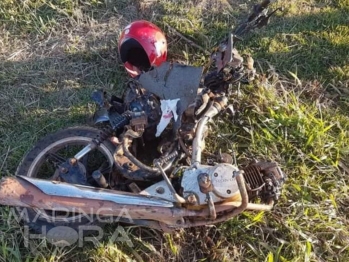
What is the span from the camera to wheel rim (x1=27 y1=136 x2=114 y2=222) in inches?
119

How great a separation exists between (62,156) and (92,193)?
64cm

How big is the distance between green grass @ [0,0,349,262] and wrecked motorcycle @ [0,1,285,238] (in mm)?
212

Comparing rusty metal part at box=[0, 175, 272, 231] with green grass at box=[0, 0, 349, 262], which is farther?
green grass at box=[0, 0, 349, 262]

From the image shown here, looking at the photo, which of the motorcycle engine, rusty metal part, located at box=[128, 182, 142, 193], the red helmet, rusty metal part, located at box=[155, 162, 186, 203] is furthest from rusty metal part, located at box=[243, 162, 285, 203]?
the red helmet

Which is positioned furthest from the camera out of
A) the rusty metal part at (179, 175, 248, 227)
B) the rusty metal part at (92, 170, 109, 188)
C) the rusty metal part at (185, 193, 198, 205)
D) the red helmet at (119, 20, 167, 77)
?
the red helmet at (119, 20, 167, 77)

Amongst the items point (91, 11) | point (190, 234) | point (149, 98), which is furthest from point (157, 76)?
point (91, 11)

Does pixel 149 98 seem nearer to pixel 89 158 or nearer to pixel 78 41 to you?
pixel 89 158

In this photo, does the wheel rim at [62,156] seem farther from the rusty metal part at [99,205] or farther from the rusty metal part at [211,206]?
the rusty metal part at [211,206]

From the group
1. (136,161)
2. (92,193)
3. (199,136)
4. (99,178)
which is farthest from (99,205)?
(199,136)

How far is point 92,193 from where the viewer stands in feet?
9.25

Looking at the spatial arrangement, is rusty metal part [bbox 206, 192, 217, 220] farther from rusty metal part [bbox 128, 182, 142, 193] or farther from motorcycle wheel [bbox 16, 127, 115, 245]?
motorcycle wheel [bbox 16, 127, 115, 245]

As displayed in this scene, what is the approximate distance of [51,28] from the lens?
4105mm

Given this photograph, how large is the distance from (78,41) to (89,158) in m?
1.11

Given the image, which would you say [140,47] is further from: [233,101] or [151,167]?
[151,167]
